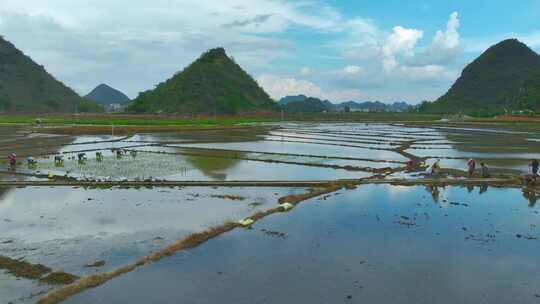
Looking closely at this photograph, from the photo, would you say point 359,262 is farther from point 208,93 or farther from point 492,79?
point 492,79

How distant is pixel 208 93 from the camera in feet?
375

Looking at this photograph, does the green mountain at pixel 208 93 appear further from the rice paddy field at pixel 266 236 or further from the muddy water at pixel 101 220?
A: the muddy water at pixel 101 220

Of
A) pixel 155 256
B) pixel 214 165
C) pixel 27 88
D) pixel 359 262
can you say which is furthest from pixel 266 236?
pixel 27 88

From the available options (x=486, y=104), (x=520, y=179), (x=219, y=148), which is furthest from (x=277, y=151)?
(x=486, y=104)

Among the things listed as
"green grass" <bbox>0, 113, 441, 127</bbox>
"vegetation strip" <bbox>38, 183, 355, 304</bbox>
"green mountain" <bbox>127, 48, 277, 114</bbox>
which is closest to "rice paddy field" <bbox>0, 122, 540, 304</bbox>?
"vegetation strip" <bbox>38, 183, 355, 304</bbox>

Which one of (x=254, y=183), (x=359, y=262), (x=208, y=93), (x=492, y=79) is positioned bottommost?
(x=359, y=262)

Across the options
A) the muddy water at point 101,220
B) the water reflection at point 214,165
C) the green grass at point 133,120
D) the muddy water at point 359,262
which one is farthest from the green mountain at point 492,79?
the muddy water at point 101,220

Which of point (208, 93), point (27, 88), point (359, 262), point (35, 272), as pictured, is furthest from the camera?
point (27, 88)

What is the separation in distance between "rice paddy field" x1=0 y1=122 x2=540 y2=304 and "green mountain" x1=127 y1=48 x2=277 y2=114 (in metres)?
87.8

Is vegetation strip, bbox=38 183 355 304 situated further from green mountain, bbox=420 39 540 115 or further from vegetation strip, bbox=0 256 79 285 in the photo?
green mountain, bbox=420 39 540 115

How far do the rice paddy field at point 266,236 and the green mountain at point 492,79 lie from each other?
117429 mm

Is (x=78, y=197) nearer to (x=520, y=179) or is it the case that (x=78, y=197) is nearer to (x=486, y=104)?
(x=520, y=179)

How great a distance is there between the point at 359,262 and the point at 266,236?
2956mm

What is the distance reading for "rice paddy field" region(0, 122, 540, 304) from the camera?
854 centimetres
